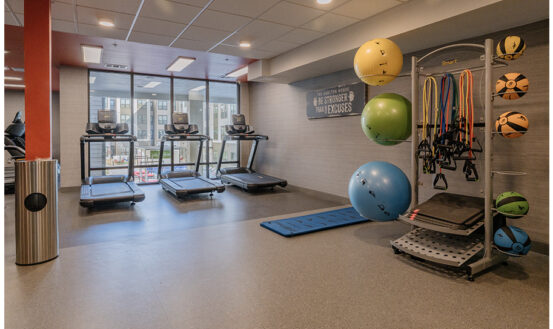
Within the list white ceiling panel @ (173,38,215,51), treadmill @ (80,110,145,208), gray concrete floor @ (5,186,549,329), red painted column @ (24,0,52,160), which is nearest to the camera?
gray concrete floor @ (5,186,549,329)

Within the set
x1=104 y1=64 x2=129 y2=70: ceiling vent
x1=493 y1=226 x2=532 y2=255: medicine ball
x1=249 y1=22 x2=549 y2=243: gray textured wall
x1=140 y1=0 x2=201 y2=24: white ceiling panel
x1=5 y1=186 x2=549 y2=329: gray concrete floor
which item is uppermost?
x1=104 y1=64 x2=129 y2=70: ceiling vent

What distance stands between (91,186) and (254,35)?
13.8 ft

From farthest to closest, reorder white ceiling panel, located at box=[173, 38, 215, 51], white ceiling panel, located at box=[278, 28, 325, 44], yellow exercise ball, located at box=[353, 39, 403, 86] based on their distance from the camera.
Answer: white ceiling panel, located at box=[173, 38, 215, 51] → white ceiling panel, located at box=[278, 28, 325, 44] → yellow exercise ball, located at box=[353, 39, 403, 86]

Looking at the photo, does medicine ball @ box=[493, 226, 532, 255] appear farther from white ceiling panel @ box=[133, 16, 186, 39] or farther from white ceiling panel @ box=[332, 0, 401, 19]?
white ceiling panel @ box=[133, 16, 186, 39]

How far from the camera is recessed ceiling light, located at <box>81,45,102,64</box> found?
242 inches

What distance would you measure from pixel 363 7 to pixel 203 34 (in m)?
2.39

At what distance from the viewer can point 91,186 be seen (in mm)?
6609

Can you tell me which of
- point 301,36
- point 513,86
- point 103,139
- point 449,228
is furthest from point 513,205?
point 103,139

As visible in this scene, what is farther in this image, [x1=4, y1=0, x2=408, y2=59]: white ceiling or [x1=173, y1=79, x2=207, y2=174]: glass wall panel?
[x1=173, y1=79, x2=207, y2=174]: glass wall panel

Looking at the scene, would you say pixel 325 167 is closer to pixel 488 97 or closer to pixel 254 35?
pixel 254 35

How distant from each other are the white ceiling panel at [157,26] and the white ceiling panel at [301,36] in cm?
157

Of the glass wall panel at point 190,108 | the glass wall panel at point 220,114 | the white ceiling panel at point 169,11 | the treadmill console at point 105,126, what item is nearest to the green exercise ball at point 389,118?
the white ceiling panel at point 169,11

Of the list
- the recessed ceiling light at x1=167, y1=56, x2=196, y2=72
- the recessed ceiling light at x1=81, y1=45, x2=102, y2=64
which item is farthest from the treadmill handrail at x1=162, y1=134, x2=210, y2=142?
the recessed ceiling light at x1=81, y1=45, x2=102, y2=64

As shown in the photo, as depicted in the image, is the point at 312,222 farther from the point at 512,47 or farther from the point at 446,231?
the point at 512,47
